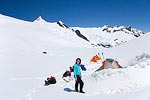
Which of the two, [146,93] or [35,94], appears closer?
[146,93]

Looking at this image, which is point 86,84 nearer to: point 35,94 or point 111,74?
point 111,74

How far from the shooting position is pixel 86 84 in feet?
58.4

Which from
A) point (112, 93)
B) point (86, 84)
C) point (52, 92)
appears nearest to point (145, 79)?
point (112, 93)

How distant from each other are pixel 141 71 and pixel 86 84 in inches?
130

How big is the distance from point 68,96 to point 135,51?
27727 millimetres

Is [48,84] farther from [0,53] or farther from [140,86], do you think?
[0,53]

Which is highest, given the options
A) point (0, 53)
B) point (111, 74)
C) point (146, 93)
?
point (0, 53)

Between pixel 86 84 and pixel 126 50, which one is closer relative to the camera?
pixel 86 84

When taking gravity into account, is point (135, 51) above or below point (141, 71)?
above

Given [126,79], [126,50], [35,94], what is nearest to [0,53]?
[126,50]

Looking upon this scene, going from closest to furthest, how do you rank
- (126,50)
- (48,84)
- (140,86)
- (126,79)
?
(140,86), (126,79), (48,84), (126,50)

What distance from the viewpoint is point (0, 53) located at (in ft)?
132

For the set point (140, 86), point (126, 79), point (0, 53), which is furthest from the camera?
point (0, 53)

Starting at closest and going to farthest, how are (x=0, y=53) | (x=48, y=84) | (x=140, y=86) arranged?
(x=140, y=86) < (x=48, y=84) < (x=0, y=53)
